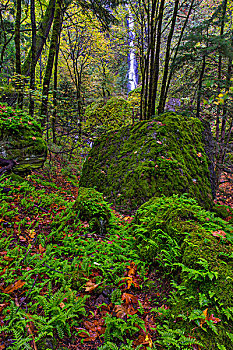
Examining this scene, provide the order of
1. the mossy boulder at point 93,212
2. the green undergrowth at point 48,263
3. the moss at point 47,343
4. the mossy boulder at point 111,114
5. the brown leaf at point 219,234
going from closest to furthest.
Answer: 1. the moss at point 47,343
2. the green undergrowth at point 48,263
3. the brown leaf at point 219,234
4. the mossy boulder at point 93,212
5. the mossy boulder at point 111,114

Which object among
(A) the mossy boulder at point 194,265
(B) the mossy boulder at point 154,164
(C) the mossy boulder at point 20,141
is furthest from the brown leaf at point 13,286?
(C) the mossy boulder at point 20,141

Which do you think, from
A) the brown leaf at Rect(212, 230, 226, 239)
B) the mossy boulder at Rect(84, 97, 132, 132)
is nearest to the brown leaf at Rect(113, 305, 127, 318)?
the brown leaf at Rect(212, 230, 226, 239)

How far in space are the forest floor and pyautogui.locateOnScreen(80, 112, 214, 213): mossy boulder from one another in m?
1.80

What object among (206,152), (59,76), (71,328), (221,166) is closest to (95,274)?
(71,328)

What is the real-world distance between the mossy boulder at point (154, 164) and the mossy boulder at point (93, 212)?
45.3 inches

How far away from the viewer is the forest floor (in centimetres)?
181

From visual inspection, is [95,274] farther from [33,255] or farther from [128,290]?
[33,255]

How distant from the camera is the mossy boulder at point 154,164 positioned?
5.14 metres

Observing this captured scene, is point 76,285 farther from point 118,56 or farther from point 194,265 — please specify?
point 118,56

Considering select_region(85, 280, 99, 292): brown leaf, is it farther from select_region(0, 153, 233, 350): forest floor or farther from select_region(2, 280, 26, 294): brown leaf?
select_region(2, 280, 26, 294): brown leaf

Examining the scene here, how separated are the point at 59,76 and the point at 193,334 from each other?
18.8 meters

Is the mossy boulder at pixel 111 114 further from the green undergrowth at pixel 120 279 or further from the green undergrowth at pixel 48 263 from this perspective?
the green undergrowth at pixel 120 279

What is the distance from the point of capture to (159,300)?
7.71 ft

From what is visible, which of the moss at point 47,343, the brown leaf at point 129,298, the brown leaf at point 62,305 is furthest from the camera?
the brown leaf at point 129,298
